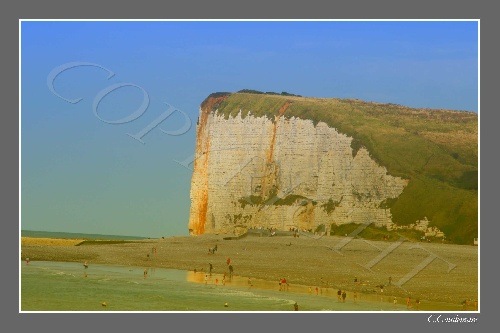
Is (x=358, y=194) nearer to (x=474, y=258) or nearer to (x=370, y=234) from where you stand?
(x=370, y=234)

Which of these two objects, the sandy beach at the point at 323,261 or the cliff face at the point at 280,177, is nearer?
the sandy beach at the point at 323,261

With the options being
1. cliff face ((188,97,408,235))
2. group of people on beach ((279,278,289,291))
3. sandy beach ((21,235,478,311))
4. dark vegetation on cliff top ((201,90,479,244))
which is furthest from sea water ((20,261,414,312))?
cliff face ((188,97,408,235))

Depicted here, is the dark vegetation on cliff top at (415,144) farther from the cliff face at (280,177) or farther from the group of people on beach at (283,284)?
the group of people on beach at (283,284)

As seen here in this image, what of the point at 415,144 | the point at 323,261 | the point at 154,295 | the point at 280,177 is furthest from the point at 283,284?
the point at 280,177

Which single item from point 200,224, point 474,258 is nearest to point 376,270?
point 474,258

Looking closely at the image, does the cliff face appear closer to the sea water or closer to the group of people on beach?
the sea water

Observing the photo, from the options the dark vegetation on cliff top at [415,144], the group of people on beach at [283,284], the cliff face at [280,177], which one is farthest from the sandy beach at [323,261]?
the cliff face at [280,177]
